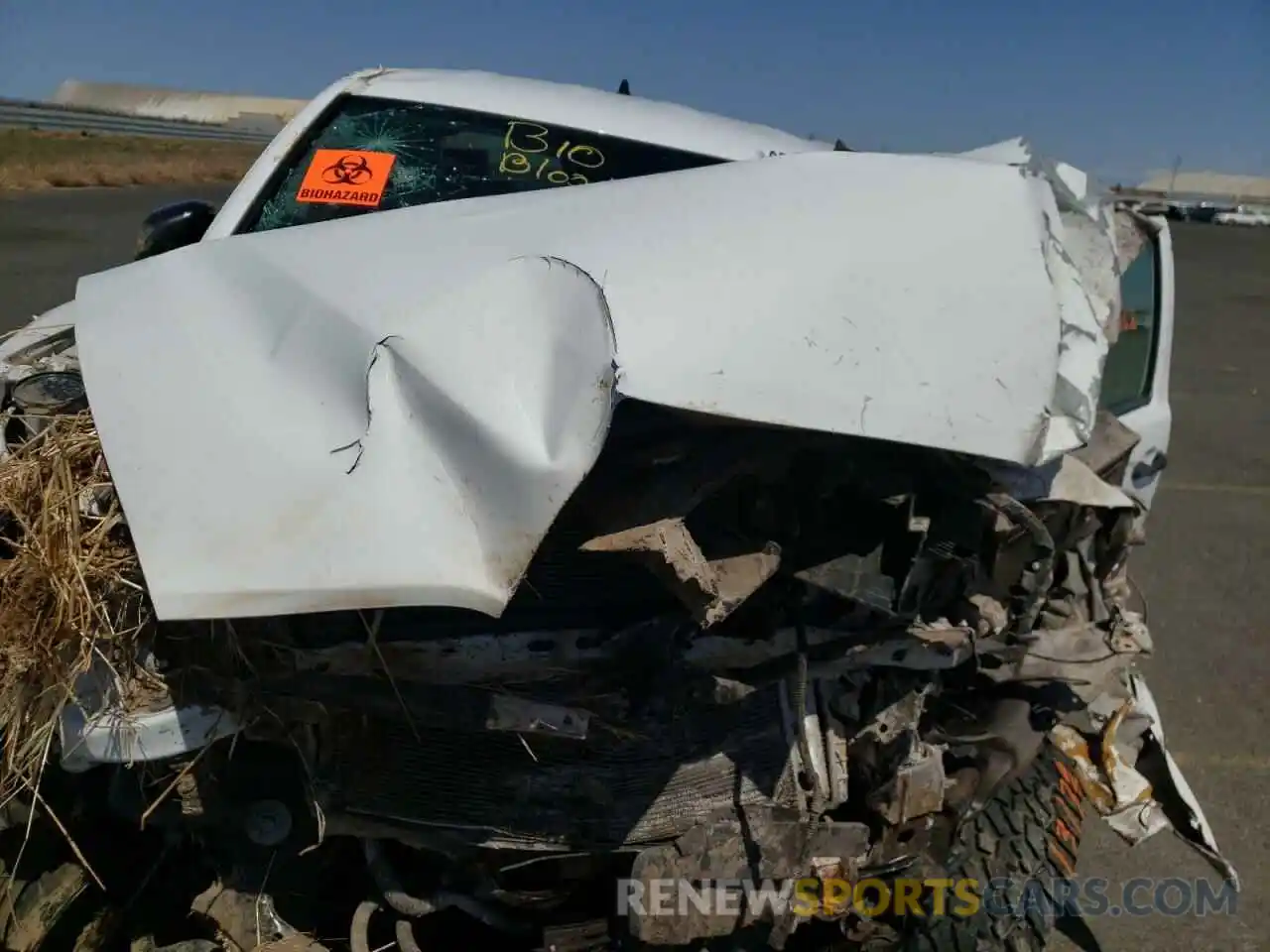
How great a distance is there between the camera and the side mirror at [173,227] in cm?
317

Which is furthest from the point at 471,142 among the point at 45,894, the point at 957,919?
the point at 957,919

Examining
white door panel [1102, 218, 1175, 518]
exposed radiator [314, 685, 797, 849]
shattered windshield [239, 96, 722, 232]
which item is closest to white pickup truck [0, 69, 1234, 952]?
exposed radiator [314, 685, 797, 849]

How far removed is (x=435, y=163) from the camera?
3.24 metres

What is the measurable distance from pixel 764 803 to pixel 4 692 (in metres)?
1.45

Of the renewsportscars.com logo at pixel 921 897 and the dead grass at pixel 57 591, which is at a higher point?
the dead grass at pixel 57 591

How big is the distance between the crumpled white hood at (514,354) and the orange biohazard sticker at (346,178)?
1.05 m

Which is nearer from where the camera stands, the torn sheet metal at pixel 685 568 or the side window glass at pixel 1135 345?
the torn sheet metal at pixel 685 568

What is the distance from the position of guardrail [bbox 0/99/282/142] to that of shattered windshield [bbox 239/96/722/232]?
90.7 ft

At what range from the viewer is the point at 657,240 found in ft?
6.43

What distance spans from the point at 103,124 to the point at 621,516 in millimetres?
34337

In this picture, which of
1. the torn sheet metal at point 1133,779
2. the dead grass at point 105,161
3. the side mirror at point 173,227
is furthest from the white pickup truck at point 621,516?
the dead grass at point 105,161

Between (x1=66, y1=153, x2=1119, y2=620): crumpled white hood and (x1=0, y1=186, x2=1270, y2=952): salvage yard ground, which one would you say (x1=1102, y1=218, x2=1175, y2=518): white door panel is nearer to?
(x1=0, y1=186, x2=1270, y2=952): salvage yard ground

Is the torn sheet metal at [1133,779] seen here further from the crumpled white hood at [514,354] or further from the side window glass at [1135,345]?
the crumpled white hood at [514,354]

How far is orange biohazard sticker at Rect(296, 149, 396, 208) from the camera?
10.6ft
